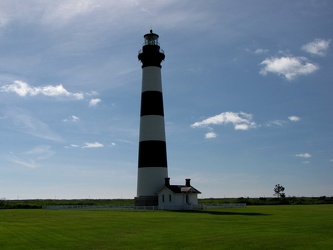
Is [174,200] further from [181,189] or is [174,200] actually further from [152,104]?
[152,104]

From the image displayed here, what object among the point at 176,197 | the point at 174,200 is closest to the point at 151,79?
the point at 176,197

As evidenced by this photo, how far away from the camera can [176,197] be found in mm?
47406

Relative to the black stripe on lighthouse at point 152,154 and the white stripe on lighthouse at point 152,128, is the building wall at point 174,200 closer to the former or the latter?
the black stripe on lighthouse at point 152,154

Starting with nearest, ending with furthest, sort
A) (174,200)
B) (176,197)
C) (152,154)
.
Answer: (174,200) → (176,197) → (152,154)

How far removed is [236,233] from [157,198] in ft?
96.8

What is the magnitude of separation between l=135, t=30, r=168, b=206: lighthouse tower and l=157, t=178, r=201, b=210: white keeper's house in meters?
0.98

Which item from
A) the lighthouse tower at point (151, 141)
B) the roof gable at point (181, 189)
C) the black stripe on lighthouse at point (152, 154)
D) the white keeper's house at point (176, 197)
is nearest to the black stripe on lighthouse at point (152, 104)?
the lighthouse tower at point (151, 141)

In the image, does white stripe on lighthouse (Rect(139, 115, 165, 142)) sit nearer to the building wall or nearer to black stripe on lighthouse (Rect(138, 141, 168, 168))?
black stripe on lighthouse (Rect(138, 141, 168, 168))

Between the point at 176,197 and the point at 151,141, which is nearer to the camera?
the point at 176,197

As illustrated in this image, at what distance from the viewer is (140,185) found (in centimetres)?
4922

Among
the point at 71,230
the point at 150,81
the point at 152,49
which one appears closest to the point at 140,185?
the point at 150,81

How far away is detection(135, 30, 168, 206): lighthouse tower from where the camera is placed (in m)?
48.3

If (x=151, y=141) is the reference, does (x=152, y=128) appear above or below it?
above

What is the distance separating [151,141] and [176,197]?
7416 mm
